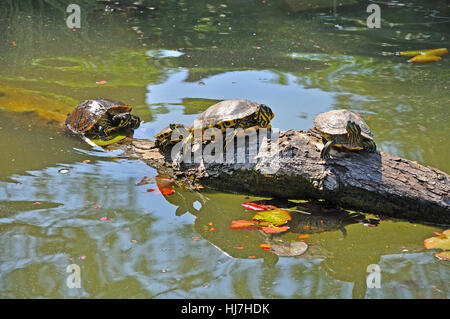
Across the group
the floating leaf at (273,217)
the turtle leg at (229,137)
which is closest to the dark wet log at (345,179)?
the turtle leg at (229,137)

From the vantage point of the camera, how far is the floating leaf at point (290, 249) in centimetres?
329

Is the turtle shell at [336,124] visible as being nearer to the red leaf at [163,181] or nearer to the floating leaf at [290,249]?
the floating leaf at [290,249]

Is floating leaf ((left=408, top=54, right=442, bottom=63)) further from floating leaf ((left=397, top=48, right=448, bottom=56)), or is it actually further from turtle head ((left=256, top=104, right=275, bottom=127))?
turtle head ((left=256, top=104, right=275, bottom=127))

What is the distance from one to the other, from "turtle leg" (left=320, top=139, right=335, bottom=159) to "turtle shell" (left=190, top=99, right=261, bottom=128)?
71cm

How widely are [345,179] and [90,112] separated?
2.98 metres

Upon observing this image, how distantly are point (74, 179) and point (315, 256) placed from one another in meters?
2.31

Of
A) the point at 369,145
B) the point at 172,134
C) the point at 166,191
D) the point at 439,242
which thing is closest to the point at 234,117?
the point at 172,134

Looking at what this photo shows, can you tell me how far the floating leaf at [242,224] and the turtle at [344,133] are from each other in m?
0.79

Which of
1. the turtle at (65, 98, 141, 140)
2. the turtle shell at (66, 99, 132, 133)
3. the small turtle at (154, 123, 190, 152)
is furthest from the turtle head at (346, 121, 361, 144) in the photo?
the turtle shell at (66, 99, 132, 133)

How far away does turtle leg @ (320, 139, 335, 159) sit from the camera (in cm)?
365

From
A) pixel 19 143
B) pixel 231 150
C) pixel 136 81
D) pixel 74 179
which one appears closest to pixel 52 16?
pixel 136 81

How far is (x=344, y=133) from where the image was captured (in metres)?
3.64

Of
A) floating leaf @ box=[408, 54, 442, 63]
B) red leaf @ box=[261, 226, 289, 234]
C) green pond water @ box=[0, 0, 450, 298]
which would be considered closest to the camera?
green pond water @ box=[0, 0, 450, 298]

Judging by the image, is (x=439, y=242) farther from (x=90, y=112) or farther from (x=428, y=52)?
(x=428, y=52)
